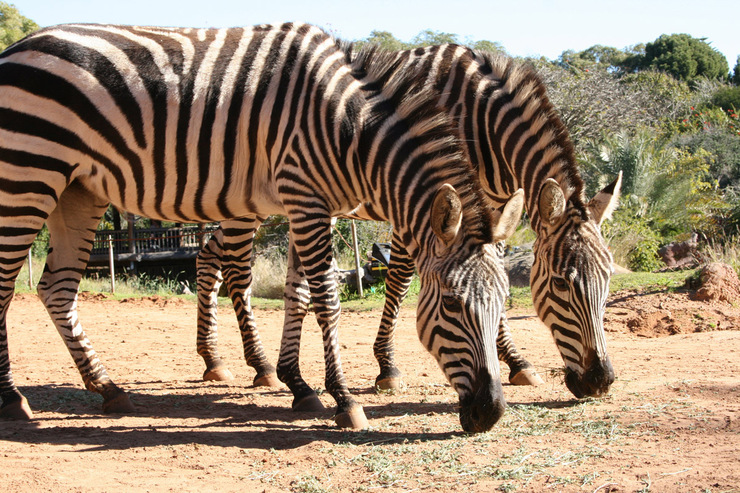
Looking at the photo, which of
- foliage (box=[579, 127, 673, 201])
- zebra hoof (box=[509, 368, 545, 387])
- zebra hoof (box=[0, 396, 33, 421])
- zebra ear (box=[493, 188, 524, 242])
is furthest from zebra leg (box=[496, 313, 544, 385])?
foliage (box=[579, 127, 673, 201])

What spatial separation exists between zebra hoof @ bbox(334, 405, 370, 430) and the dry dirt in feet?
0.31

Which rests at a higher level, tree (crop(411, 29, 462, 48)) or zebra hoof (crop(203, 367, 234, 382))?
tree (crop(411, 29, 462, 48))

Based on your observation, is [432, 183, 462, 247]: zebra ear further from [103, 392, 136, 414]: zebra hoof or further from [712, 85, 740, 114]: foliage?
[712, 85, 740, 114]: foliage

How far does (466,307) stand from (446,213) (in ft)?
1.93

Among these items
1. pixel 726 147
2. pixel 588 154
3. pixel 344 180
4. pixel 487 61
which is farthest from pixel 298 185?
pixel 726 147

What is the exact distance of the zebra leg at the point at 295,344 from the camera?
16.9 ft

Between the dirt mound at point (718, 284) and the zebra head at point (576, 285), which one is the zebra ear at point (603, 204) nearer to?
the zebra head at point (576, 285)

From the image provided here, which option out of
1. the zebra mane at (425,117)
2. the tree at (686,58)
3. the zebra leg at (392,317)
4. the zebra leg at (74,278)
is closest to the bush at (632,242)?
the zebra leg at (392,317)

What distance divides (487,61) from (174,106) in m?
2.93

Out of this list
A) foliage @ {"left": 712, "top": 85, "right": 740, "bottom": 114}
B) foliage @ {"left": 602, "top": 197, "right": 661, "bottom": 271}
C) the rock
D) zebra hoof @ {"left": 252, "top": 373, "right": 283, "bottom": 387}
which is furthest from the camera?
foliage @ {"left": 712, "top": 85, "right": 740, "bottom": 114}

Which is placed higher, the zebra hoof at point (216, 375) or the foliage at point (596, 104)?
the foliage at point (596, 104)

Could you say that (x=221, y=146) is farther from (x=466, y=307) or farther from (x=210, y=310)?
(x=466, y=307)

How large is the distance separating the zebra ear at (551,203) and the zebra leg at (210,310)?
3.31m

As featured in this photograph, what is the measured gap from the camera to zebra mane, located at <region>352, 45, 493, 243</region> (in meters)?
4.16
